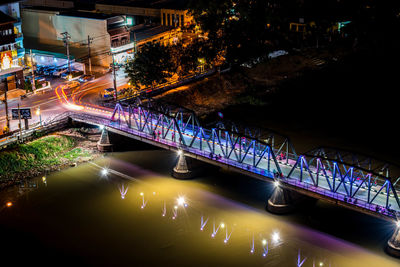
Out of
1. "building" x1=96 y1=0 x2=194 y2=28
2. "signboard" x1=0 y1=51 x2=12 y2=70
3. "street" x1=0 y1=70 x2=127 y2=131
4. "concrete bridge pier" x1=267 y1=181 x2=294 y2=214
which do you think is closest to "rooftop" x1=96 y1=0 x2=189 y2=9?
"building" x1=96 y1=0 x2=194 y2=28

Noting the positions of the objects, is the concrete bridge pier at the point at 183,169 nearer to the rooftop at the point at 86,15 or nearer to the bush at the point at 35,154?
the bush at the point at 35,154

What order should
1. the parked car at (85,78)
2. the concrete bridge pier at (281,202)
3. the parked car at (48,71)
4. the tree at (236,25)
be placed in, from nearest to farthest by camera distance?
the concrete bridge pier at (281,202)
the parked car at (85,78)
the parked car at (48,71)
the tree at (236,25)

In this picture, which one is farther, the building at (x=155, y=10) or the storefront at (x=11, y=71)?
the building at (x=155, y=10)

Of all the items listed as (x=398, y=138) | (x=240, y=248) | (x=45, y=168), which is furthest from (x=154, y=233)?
(x=398, y=138)

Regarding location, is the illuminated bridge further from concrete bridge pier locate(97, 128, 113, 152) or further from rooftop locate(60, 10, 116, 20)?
rooftop locate(60, 10, 116, 20)

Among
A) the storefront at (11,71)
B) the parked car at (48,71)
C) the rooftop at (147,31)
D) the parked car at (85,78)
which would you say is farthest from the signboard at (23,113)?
the rooftop at (147,31)

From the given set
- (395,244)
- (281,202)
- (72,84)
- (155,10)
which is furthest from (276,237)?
(155,10)

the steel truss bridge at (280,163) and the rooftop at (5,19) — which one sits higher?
the rooftop at (5,19)

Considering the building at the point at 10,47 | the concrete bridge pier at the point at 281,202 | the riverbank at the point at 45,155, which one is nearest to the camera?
the concrete bridge pier at the point at 281,202

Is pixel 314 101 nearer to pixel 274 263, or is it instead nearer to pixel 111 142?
pixel 111 142
